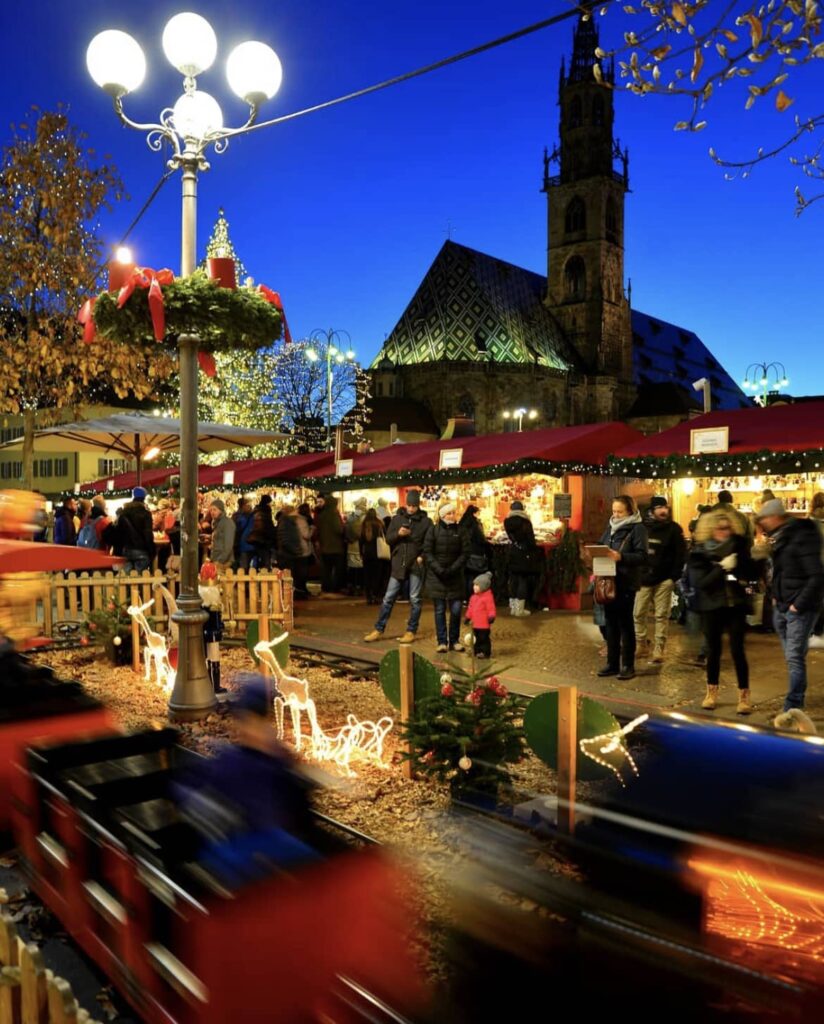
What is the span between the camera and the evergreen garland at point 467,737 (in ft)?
16.3

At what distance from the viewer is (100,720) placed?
14.2 feet

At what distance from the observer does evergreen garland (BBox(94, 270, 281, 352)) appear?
6.56m

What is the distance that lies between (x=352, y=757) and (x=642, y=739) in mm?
2936

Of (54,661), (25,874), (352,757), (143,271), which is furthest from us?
(54,661)

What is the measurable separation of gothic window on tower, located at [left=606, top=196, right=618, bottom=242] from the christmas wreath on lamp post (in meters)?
75.3

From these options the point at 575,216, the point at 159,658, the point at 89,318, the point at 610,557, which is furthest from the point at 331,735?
the point at 575,216

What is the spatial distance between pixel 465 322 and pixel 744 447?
55.0 metres

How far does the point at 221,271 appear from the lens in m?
6.82

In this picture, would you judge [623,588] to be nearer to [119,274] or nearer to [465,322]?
[119,274]

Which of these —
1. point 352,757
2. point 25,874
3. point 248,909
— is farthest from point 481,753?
point 248,909

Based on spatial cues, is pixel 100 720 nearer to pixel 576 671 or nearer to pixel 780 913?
pixel 780 913

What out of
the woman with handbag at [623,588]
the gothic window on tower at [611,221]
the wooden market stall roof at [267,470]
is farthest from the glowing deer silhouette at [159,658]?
the gothic window on tower at [611,221]

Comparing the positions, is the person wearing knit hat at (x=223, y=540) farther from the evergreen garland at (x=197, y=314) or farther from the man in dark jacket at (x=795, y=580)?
the man in dark jacket at (x=795, y=580)

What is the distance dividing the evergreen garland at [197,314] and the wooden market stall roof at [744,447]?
8.05m
